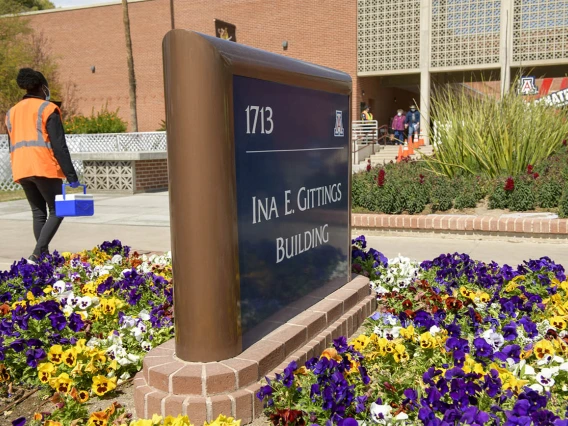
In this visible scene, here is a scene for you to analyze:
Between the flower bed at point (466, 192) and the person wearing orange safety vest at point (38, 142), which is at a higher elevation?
the person wearing orange safety vest at point (38, 142)

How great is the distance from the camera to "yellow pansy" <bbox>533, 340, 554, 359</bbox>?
9.30 ft

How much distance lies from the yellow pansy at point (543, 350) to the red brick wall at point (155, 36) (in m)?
27.8

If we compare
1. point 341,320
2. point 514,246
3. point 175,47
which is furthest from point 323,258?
point 514,246

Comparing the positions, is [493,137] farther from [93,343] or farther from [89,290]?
[93,343]

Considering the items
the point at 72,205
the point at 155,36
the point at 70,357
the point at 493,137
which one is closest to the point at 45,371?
the point at 70,357

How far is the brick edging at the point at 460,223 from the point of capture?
23.0ft

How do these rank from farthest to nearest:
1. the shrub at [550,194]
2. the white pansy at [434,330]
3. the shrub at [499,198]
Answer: the shrub at [499,198] → the shrub at [550,194] → the white pansy at [434,330]

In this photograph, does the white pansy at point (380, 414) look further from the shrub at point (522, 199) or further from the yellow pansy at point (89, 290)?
the shrub at point (522, 199)

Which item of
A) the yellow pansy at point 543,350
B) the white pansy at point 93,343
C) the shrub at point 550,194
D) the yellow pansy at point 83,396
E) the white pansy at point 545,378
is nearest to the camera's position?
the white pansy at point 545,378

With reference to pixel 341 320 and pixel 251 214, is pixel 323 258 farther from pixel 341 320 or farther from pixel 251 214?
pixel 251 214

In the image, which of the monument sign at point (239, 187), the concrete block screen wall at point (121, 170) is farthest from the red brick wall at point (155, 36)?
the monument sign at point (239, 187)

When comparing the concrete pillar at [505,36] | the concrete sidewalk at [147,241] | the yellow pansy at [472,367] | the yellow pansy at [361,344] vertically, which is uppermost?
the concrete pillar at [505,36]

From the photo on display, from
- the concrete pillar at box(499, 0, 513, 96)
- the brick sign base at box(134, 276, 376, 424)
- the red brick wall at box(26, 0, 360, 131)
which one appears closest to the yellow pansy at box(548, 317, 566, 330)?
the brick sign base at box(134, 276, 376, 424)

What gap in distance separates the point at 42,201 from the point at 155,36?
103ft
